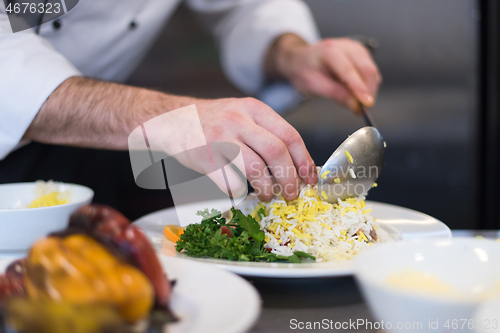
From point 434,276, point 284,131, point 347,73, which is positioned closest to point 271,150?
point 284,131

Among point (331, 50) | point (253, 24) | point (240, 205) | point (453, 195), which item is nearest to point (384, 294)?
point (240, 205)

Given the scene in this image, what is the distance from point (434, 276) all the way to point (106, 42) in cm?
121

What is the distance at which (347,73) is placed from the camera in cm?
116

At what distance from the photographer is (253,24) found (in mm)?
1537

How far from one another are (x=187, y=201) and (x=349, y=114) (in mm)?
1420

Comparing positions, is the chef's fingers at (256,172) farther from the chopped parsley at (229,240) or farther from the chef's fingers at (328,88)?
the chef's fingers at (328,88)

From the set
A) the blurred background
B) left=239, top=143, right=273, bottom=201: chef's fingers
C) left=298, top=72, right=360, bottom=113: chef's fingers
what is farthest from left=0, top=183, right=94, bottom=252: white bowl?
the blurred background

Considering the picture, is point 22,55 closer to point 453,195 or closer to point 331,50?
point 331,50

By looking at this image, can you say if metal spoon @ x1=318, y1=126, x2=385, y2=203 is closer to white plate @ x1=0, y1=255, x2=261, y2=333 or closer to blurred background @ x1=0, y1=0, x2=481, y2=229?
white plate @ x1=0, y1=255, x2=261, y2=333

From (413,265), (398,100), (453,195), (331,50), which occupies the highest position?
(331,50)

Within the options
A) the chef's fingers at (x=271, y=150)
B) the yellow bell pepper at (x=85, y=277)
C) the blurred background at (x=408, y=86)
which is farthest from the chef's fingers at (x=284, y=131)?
the blurred background at (x=408, y=86)

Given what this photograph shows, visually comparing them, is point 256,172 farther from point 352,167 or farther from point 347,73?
point 347,73

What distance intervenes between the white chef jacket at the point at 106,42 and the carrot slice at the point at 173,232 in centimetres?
40

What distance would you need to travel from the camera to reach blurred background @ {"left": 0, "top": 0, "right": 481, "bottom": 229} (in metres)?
2.07
